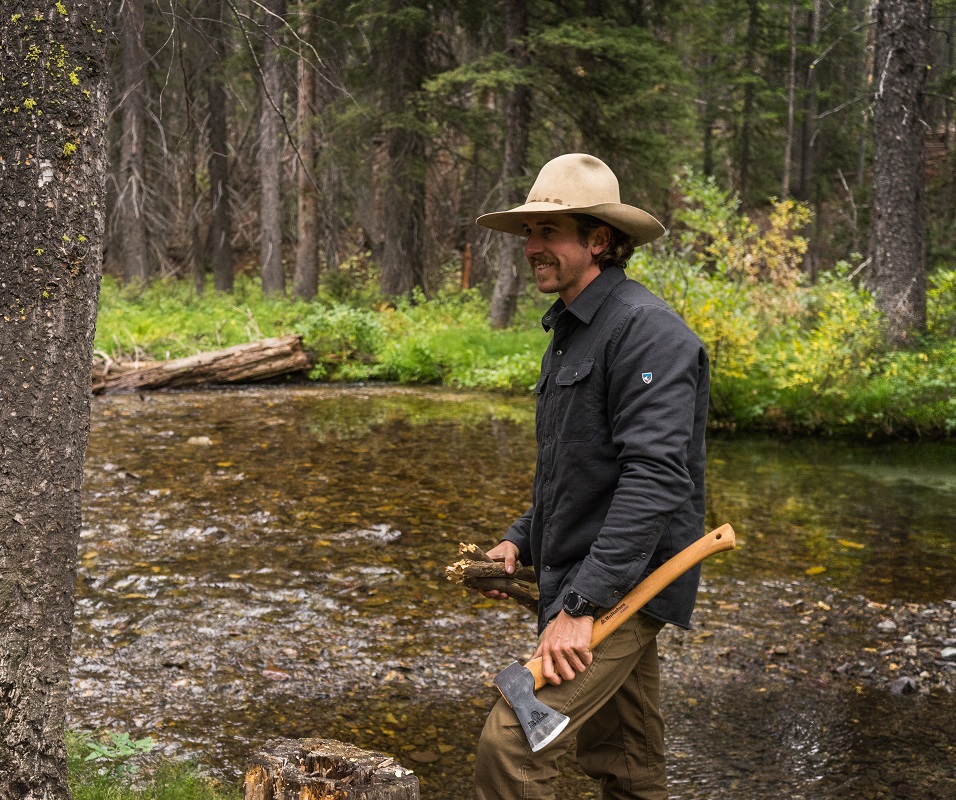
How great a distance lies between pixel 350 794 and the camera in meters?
2.56

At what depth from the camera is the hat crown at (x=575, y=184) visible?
2.93m

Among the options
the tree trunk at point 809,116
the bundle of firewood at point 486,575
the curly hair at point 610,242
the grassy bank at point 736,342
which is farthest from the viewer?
the tree trunk at point 809,116

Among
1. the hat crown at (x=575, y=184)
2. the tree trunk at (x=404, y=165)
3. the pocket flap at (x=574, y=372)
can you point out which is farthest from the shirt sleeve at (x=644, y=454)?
the tree trunk at (x=404, y=165)

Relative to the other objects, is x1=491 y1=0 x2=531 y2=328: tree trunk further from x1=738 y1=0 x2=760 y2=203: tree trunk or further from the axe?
the axe

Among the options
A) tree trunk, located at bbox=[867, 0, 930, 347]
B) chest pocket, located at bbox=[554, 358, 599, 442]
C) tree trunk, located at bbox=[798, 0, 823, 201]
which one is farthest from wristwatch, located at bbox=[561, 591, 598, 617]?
tree trunk, located at bbox=[798, 0, 823, 201]

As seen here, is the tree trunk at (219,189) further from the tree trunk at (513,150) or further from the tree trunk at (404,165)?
the tree trunk at (513,150)

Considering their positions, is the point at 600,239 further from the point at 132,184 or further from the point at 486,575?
the point at 132,184

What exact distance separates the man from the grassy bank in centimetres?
847

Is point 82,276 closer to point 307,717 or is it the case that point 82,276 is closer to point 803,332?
point 307,717

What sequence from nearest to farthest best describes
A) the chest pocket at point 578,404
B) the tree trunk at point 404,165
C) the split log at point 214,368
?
the chest pocket at point 578,404 < the split log at point 214,368 < the tree trunk at point 404,165

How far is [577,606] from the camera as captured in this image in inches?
105

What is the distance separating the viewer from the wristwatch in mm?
2664

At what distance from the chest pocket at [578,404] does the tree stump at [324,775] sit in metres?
1.10

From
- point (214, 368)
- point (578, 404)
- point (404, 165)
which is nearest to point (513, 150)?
point (404, 165)
